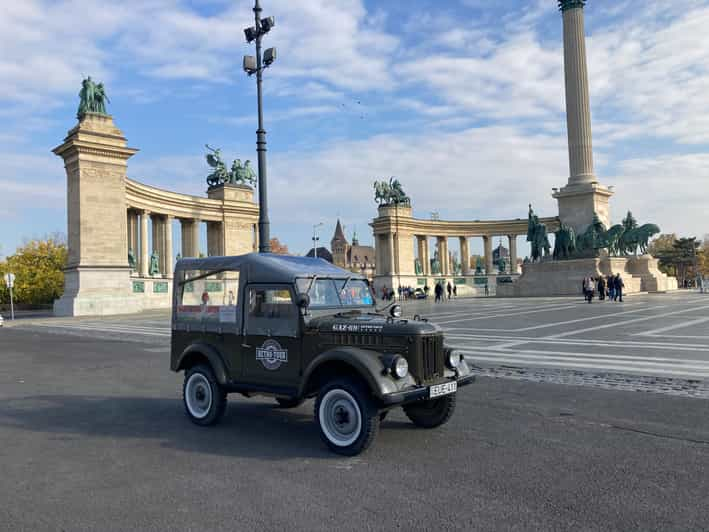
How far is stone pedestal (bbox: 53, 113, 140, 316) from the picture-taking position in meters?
41.5

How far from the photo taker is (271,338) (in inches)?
270

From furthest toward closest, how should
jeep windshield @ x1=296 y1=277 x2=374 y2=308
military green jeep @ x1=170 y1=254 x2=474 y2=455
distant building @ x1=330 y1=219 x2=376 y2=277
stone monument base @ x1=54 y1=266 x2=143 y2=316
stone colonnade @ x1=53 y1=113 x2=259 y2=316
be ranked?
distant building @ x1=330 y1=219 x2=376 y2=277
stone colonnade @ x1=53 y1=113 x2=259 y2=316
stone monument base @ x1=54 y1=266 x2=143 y2=316
jeep windshield @ x1=296 y1=277 x2=374 y2=308
military green jeep @ x1=170 y1=254 x2=474 y2=455

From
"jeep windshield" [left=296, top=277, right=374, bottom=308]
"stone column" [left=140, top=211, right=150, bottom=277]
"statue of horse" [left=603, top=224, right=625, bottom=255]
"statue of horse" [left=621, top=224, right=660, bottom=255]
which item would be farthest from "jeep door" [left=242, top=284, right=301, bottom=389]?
"stone column" [left=140, top=211, right=150, bottom=277]

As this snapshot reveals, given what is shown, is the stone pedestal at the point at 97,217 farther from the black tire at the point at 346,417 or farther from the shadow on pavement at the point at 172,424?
the black tire at the point at 346,417

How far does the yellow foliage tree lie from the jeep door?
197 ft

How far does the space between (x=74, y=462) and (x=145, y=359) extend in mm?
8702

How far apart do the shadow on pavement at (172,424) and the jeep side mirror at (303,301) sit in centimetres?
152

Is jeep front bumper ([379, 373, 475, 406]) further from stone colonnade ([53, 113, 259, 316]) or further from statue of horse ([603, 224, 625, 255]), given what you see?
statue of horse ([603, 224, 625, 255])

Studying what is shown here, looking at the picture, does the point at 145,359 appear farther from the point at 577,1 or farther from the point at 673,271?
the point at 673,271

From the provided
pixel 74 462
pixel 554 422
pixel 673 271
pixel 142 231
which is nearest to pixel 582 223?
pixel 142 231

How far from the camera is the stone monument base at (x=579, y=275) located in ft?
145

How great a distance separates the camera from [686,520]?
13.6 feet

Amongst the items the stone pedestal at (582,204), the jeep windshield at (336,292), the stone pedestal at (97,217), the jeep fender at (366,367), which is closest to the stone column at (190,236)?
the stone pedestal at (97,217)

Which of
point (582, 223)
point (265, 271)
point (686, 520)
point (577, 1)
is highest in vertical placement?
point (577, 1)
